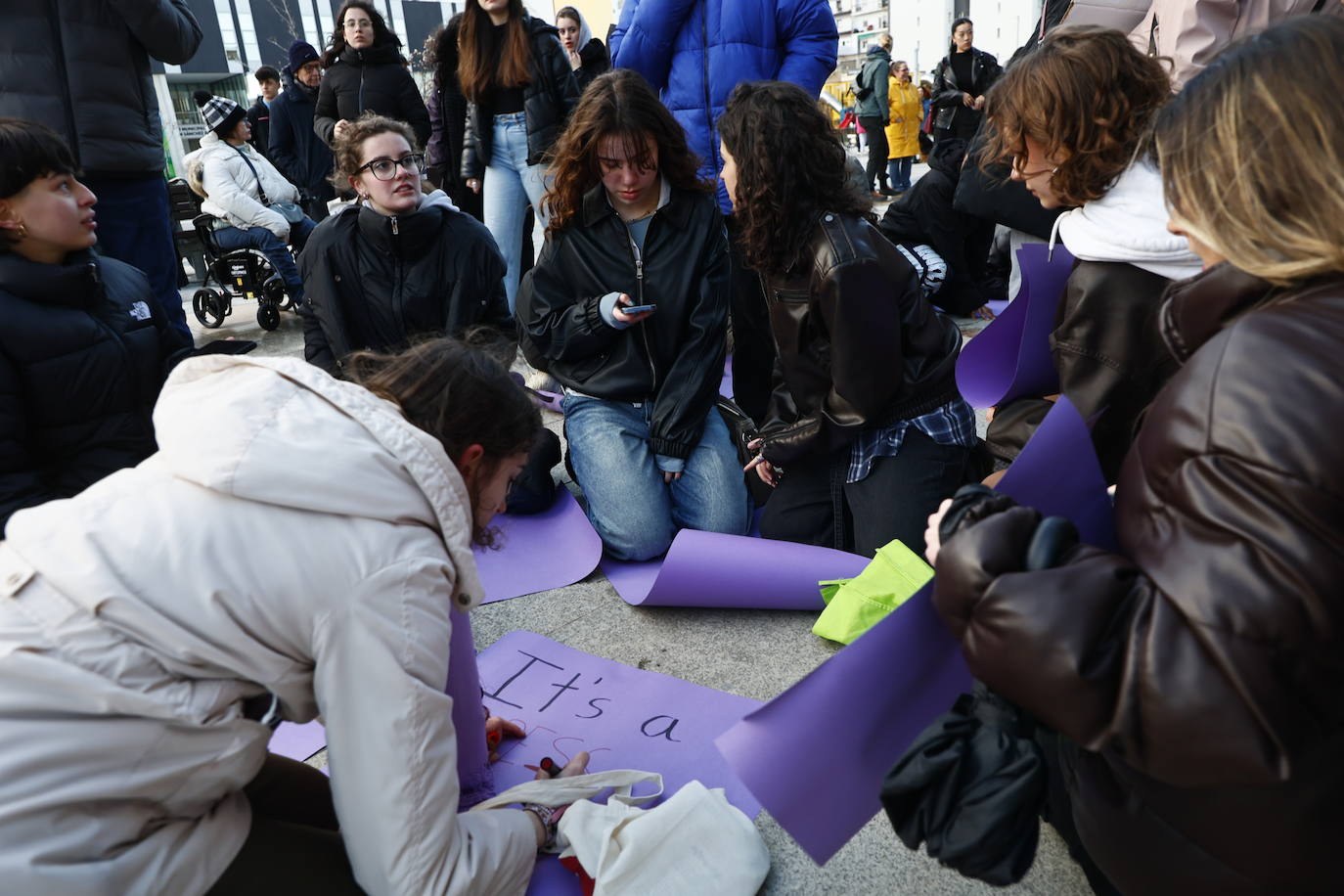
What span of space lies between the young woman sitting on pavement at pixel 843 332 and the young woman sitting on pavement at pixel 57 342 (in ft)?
5.44

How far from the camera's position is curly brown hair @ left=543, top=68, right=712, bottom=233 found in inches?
108

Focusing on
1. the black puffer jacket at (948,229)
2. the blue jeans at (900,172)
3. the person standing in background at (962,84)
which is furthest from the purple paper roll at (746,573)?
the blue jeans at (900,172)

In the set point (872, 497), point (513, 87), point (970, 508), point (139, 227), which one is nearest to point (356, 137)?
point (139, 227)

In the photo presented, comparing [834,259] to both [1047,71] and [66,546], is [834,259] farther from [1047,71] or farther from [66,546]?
[66,546]

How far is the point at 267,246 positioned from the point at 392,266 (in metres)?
3.60

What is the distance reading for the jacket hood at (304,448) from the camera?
1.15 meters

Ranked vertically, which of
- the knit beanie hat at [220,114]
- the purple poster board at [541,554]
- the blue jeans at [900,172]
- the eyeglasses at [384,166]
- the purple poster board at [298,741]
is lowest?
the purple poster board at [298,741]

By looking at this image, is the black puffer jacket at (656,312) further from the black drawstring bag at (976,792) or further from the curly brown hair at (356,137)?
the black drawstring bag at (976,792)

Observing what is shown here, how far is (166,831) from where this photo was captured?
1.17 meters

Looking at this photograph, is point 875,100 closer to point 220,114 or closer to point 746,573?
point 220,114

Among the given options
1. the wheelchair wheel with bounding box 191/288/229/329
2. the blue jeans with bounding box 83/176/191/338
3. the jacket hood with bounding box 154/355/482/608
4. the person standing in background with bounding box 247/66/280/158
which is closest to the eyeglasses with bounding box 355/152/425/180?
the blue jeans with bounding box 83/176/191/338

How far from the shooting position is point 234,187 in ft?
20.0

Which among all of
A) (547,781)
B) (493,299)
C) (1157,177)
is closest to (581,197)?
(493,299)

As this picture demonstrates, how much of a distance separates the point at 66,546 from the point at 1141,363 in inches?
71.7
